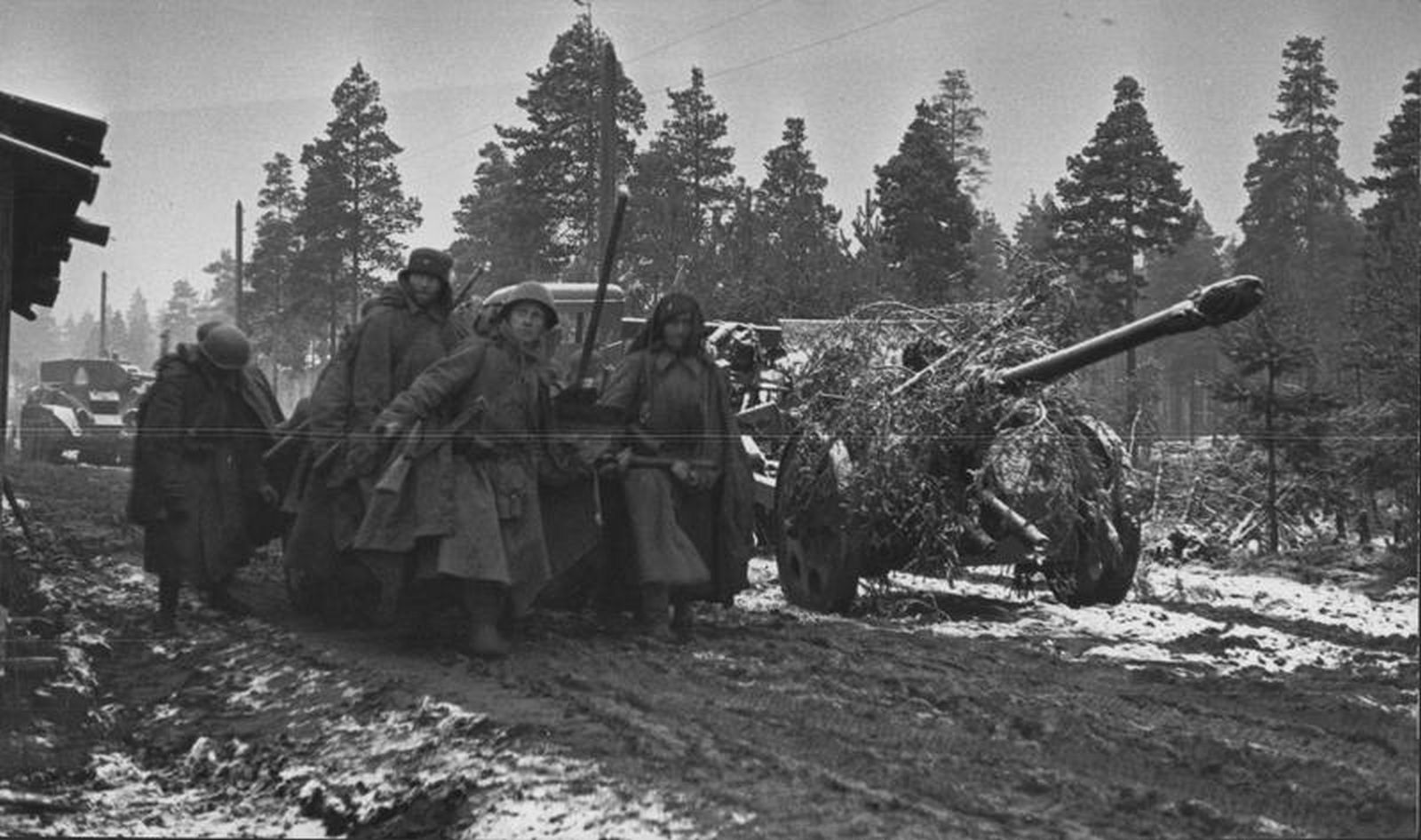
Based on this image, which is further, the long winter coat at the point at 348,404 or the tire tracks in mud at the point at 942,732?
the long winter coat at the point at 348,404

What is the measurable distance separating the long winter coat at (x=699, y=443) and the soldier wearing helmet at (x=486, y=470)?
73cm

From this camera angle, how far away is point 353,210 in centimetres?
1848

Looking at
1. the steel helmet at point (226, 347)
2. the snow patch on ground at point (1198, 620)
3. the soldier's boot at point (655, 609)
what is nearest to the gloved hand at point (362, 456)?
the soldier's boot at point (655, 609)

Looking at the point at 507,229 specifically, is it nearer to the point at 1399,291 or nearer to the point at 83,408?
the point at 83,408

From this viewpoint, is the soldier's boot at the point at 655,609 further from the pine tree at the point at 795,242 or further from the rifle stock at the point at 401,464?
the pine tree at the point at 795,242

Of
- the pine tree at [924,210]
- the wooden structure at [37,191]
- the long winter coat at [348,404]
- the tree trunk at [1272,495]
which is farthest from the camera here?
the pine tree at [924,210]

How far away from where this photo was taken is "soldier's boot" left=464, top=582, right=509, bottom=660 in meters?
7.09

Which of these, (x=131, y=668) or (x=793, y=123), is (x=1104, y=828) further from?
(x=793, y=123)

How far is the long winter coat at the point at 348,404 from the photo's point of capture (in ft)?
26.1

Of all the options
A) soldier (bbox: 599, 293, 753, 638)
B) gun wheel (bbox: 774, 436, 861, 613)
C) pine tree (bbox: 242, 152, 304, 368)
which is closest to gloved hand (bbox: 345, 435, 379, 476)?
soldier (bbox: 599, 293, 753, 638)

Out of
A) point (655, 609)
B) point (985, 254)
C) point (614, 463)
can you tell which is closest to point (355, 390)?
point (614, 463)

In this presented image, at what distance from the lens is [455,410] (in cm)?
742

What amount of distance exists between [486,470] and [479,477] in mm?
71

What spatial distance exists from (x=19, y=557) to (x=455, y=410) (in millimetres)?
5539
